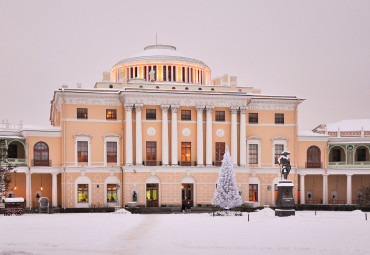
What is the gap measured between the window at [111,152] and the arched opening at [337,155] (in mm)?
28098

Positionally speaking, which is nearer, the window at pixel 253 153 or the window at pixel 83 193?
the window at pixel 83 193

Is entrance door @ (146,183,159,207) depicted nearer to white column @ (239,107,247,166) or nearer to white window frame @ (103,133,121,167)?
white window frame @ (103,133,121,167)

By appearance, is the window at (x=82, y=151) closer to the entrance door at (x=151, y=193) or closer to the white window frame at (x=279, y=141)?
the entrance door at (x=151, y=193)

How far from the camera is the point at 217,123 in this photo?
211 ft

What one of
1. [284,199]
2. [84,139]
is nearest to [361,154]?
[284,199]

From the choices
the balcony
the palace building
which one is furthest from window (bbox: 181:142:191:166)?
the balcony

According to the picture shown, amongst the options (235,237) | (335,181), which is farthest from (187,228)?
(335,181)

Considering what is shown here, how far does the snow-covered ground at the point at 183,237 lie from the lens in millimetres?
28125

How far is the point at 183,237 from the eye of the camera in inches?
1270

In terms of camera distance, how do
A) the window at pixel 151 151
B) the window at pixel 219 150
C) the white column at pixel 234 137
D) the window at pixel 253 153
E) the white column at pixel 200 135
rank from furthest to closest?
1. the window at pixel 253 153
2. the window at pixel 219 150
3. the white column at pixel 234 137
4. the white column at pixel 200 135
5. the window at pixel 151 151

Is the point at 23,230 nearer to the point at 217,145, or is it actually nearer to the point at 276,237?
the point at 276,237

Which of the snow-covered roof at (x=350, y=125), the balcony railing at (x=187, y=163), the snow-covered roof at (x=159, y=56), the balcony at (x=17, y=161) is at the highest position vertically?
the snow-covered roof at (x=159, y=56)

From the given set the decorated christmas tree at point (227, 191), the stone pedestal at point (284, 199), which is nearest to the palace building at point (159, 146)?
the decorated christmas tree at point (227, 191)

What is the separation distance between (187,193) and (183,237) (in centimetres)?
3071
